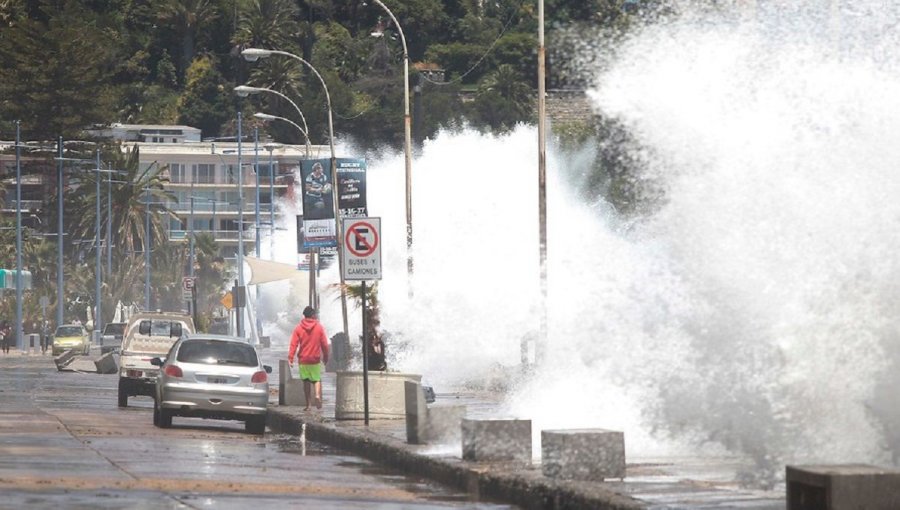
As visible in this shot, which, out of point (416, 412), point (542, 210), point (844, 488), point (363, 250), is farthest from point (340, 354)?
point (844, 488)

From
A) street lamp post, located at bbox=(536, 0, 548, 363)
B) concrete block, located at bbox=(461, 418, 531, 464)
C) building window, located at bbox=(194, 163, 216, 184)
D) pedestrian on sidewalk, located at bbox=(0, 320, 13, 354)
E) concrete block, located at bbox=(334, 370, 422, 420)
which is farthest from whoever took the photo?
building window, located at bbox=(194, 163, 216, 184)

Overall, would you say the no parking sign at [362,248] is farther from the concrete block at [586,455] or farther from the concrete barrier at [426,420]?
the concrete block at [586,455]

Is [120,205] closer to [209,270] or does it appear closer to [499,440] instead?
[209,270]

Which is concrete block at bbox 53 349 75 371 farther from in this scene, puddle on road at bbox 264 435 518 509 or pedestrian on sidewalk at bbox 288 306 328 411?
puddle on road at bbox 264 435 518 509

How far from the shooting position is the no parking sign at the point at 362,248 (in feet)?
95.0

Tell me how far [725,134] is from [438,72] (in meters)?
164

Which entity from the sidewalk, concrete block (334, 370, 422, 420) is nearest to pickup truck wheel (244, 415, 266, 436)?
concrete block (334, 370, 422, 420)

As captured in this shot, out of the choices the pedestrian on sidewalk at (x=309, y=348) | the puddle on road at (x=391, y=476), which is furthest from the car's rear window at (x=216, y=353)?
the puddle on road at (x=391, y=476)

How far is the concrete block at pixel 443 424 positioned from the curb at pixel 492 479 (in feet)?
1.16

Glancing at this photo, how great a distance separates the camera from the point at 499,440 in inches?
826

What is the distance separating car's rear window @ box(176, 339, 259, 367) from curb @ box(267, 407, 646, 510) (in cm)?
483

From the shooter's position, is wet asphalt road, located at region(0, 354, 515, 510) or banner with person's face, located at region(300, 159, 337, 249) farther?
banner with person's face, located at region(300, 159, 337, 249)

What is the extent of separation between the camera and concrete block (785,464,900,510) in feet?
46.9

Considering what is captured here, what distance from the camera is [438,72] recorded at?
190 meters
